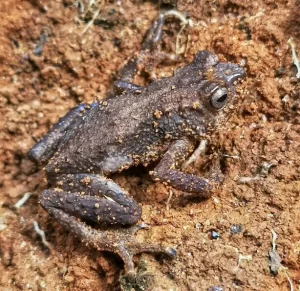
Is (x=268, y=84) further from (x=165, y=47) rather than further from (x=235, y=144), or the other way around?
(x=165, y=47)

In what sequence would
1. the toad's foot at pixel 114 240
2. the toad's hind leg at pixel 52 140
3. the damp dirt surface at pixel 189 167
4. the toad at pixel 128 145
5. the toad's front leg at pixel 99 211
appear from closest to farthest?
1. the damp dirt surface at pixel 189 167
2. the toad's foot at pixel 114 240
3. the toad's front leg at pixel 99 211
4. the toad at pixel 128 145
5. the toad's hind leg at pixel 52 140

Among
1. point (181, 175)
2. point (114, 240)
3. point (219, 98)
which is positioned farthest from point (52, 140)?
point (219, 98)

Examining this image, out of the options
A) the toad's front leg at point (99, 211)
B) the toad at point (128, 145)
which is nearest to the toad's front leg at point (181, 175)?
the toad at point (128, 145)

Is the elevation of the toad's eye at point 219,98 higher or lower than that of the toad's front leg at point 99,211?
higher

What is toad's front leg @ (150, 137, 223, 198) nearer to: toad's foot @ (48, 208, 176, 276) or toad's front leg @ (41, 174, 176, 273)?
toad's front leg @ (41, 174, 176, 273)

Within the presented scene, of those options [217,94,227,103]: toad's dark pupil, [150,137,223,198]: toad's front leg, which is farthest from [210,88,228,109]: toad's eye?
[150,137,223,198]: toad's front leg

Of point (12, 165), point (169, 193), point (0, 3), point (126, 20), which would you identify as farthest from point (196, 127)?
point (0, 3)

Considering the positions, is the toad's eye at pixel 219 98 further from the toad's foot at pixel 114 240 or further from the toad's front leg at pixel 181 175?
the toad's foot at pixel 114 240
